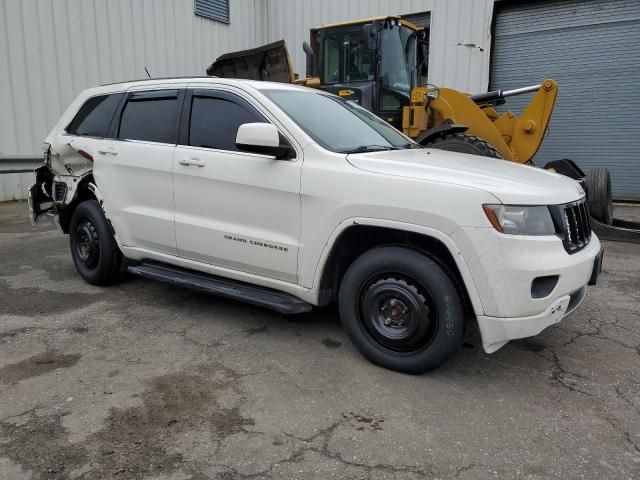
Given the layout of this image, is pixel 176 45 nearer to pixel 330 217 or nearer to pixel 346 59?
pixel 346 59

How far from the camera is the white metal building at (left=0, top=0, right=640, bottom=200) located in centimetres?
960

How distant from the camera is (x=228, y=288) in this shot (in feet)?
12.4

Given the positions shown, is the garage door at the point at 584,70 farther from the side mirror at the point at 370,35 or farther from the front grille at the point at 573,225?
the front grille at the point at 573,225

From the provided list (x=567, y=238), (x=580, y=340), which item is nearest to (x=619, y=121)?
(x=580, y=340)

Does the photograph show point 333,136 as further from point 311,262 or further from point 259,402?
point 259,402

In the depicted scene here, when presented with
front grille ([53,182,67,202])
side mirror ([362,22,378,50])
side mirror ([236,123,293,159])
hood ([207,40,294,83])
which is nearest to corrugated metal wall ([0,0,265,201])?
hood ([207,40,294,83])

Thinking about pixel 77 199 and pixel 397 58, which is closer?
pixel 77 199

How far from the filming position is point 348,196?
3156 millimetres

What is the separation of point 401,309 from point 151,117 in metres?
2.66

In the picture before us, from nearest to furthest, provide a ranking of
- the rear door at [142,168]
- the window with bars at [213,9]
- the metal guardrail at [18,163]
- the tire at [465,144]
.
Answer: the rear door at [142,168] < the tire at [465,144] < the metal guardrail at [18,163] < the window with bars at [213,9]

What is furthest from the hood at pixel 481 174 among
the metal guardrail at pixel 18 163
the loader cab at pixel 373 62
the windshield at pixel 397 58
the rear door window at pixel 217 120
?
the metal guardrail at pixel 18 163

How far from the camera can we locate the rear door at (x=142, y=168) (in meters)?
4.11

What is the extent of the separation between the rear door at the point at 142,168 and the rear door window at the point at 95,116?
12cm

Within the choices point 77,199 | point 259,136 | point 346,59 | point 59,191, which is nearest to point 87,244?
point 77,199
